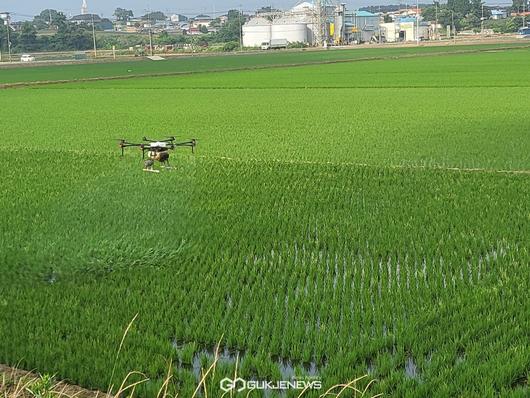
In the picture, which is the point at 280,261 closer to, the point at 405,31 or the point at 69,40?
the point at 69,40

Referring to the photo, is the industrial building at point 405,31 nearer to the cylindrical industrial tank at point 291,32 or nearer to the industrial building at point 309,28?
the industrial building at point 309,28

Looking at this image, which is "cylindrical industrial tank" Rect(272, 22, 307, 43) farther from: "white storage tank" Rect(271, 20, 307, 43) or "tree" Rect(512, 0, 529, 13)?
"tree" Rect(512, 0, 529, 13)

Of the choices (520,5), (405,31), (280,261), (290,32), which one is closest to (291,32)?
(290,32)

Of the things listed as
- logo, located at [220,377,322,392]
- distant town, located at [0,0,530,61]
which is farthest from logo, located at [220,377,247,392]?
distant town, located at [0,0,530,61]

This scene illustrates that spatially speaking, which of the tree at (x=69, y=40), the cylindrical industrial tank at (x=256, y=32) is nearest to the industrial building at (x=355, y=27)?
the cylindrical industrial tank at (x=256, y=32)

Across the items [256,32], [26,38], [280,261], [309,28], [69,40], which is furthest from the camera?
[256,32]

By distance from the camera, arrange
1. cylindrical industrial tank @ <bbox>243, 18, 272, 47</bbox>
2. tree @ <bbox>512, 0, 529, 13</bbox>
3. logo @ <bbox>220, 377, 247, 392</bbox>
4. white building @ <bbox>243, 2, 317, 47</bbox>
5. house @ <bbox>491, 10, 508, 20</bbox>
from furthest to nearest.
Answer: house @ <bbox>491, 10, 508, 20</bbox> → tree @ <bbox>512, 0, 529, 13</bbox> → cylindrical industrial tank @ <bbox>243, 18, 272, 47</bbox> → white building @ <bbox>243, 2, 317, 47</bbox> → logo @ <bbox>220, 377, 247, 392</bbox>
